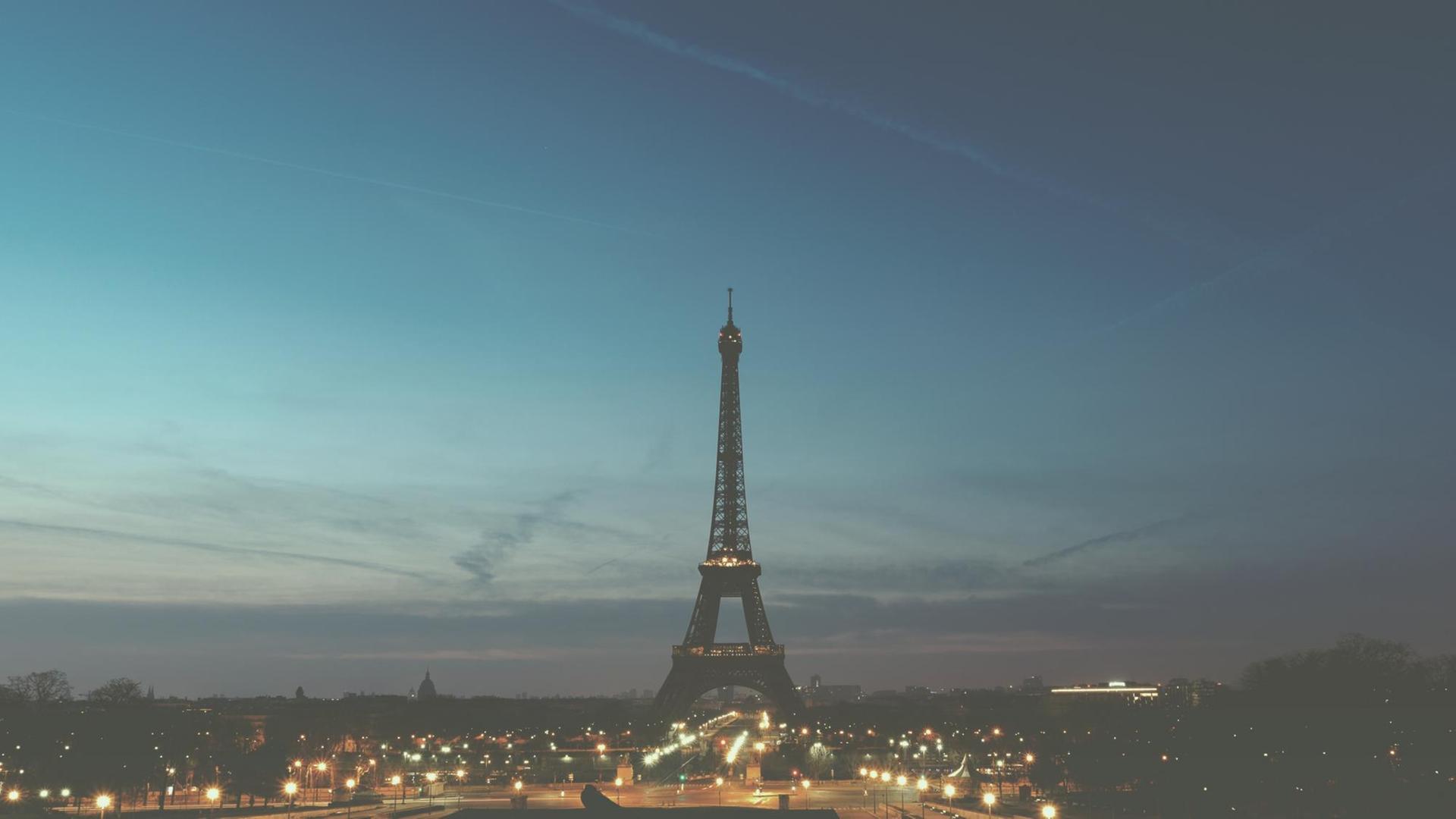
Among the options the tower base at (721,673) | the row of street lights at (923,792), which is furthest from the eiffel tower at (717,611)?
the row of street lights at (923,792)

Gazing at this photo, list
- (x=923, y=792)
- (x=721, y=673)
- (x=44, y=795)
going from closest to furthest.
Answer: (x=923, y=792) → (x=44, y=795) → (x=721, y=673)

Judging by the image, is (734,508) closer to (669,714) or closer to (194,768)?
(669,714)

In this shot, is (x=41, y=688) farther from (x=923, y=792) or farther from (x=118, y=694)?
(x=923, y=792)

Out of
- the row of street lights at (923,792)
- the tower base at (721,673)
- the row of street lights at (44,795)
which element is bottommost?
the row of street lights at (923,792)

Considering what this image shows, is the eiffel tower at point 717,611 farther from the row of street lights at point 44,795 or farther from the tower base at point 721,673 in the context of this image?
the row of street lights at point 44,795

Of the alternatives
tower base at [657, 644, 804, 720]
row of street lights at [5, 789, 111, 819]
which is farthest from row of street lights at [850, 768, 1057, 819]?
row of street lights at [5, 789, 111, 819]

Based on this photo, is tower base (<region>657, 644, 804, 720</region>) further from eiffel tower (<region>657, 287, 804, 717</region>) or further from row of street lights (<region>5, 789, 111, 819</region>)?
row of street lights (<region>5, 789, 111, 819</region>)

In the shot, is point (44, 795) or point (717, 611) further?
point (717, 611)

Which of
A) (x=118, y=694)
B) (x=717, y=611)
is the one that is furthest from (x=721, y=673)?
(x=118, y=694)
